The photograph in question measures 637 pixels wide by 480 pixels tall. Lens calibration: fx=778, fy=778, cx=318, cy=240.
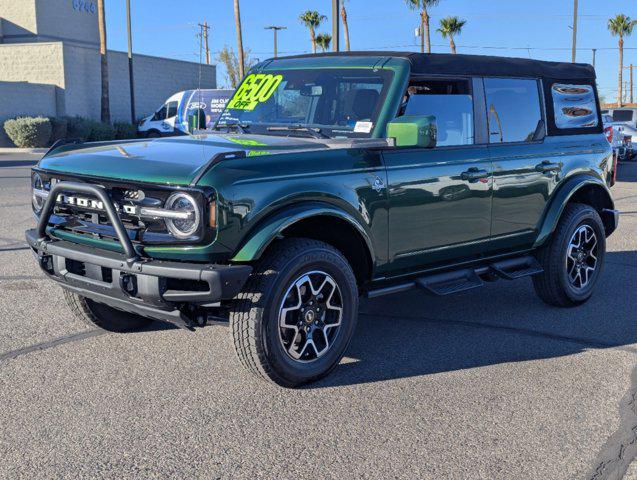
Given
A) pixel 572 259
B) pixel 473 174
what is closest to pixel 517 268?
pixel 572 259

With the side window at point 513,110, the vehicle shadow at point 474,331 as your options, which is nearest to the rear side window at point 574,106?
the side window at point 513,110

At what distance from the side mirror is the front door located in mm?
118

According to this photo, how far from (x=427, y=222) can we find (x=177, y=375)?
6.15 ft

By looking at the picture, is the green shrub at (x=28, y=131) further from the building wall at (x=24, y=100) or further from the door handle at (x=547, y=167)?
the door handle at (x=547, y=167)

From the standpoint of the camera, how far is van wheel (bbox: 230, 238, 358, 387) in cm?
420

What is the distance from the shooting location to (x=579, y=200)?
22.0 feet

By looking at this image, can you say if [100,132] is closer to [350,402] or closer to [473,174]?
[473,174]

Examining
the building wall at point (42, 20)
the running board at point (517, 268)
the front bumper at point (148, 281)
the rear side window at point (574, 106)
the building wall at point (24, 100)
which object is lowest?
the running board at point (517, 268)

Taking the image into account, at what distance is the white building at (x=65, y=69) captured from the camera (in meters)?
36.0

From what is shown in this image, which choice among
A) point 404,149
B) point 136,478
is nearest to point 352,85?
point 404,149

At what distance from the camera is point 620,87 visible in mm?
86312

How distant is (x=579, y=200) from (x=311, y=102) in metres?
2.67

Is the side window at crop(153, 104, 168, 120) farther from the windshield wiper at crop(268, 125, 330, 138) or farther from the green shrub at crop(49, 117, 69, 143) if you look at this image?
the windshield wiper at crop(268, 125, 330, 138)

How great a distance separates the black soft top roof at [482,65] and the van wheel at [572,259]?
115cm
